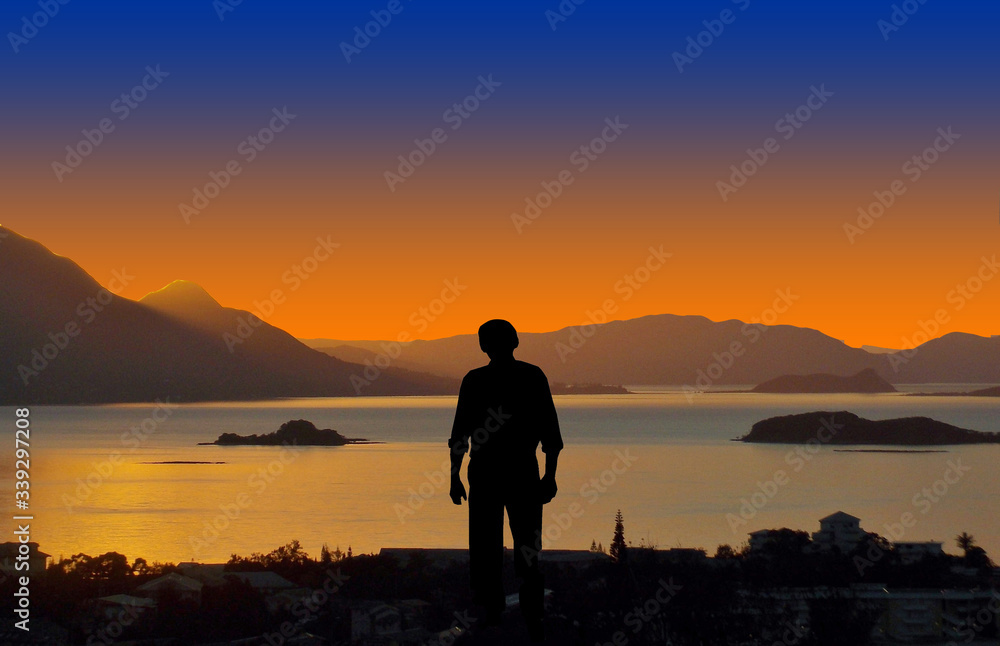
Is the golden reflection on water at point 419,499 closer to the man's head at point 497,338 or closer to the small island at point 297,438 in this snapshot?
the small island at point 297,438

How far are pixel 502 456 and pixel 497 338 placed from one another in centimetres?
77

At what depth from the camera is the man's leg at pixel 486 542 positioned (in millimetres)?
6652

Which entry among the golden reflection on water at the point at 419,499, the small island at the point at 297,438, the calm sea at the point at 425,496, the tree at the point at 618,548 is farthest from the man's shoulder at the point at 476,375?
the small island at the point at 297,438

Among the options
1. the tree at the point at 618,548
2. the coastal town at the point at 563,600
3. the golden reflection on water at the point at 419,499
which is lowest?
the coastal town at the point at 563,600

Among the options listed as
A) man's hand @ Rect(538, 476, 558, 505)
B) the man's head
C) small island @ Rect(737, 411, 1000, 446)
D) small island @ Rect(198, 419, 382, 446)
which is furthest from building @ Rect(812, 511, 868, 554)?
small island @ Rect(737, 411, 1000, 446)

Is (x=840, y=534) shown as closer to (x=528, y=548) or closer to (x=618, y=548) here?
(x=618, y=548)

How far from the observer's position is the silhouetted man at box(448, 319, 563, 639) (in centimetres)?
666

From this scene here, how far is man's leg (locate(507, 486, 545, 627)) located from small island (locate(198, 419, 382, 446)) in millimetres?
180807

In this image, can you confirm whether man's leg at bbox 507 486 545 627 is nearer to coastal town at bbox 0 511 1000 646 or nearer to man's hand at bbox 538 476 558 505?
man's hand at bbox 538 476 558 505

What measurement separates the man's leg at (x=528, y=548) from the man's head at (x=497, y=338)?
91cm

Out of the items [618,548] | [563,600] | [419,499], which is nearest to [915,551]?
[618,548]

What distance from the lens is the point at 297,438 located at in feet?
617

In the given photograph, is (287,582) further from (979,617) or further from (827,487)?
(827,487)

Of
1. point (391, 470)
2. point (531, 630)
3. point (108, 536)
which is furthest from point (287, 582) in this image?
point (391, 470)
